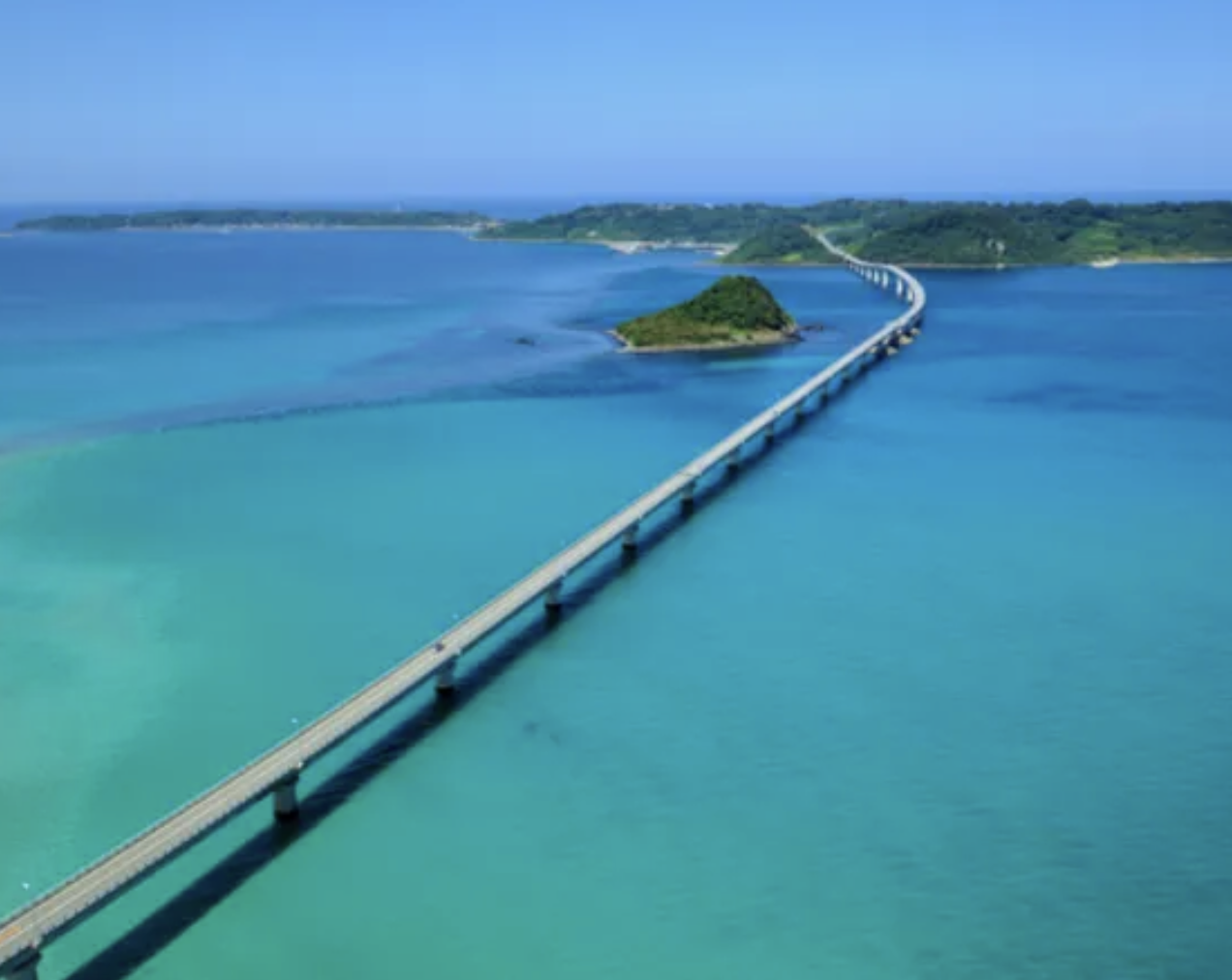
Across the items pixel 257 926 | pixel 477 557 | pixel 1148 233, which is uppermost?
pixel 1148 233

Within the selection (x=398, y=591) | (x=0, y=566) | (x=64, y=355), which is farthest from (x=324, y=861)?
(x=64, y=355)

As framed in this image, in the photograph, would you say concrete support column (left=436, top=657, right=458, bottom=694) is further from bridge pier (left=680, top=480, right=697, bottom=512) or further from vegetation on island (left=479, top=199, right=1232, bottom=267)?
vegetation on island (left=479, top=199, right=1232, bottom=267)

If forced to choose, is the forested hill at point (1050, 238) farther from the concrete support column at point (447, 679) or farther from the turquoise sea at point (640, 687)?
the concrete support column at point (447, 679)

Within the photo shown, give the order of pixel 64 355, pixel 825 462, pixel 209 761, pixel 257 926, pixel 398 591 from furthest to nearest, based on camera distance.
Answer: pixel 64 355, pixel 825 462, pixel 398 591, pixel 209 761, pixel 257 926

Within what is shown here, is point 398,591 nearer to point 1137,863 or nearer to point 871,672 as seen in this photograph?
point 871,672

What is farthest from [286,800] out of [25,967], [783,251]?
[783,251]

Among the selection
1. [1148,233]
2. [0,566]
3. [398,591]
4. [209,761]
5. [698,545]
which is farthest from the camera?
[1148,233]

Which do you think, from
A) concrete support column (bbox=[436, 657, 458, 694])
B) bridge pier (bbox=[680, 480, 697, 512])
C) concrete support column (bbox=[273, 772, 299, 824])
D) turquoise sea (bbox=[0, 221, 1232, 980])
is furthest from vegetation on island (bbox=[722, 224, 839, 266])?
concrete support column (bbox=[273, 772, 299, 824])

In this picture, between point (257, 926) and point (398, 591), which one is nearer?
point (257, 926)
